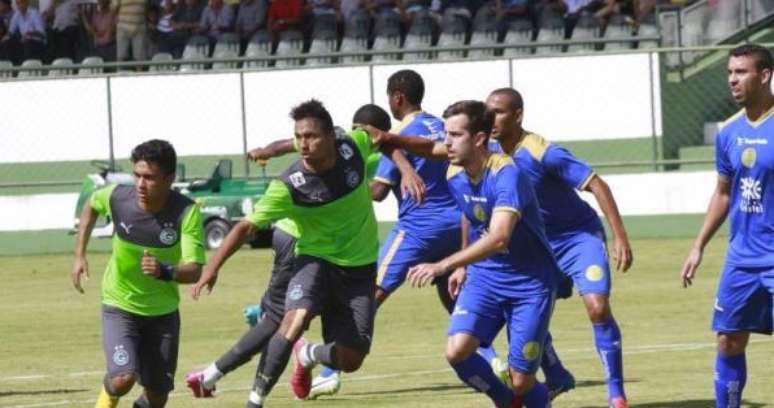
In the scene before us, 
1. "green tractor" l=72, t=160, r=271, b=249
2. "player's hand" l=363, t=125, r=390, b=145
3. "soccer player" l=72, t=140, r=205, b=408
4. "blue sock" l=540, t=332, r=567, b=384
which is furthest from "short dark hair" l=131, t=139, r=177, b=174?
"green tractor" l=72, t=160, r=271, b=249

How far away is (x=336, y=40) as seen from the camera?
3244 cm

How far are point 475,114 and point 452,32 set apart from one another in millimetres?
21481

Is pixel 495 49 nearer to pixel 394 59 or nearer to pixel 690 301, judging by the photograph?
pixel 394 59

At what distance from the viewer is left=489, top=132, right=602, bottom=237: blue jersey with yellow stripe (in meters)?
11.8

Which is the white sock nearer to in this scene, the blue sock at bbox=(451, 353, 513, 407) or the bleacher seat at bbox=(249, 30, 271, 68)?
the blue sock at bbox=(451, 353, 513, 407)

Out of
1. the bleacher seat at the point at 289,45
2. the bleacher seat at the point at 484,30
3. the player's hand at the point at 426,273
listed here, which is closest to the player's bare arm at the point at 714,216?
the player's hand at the point at 426,273

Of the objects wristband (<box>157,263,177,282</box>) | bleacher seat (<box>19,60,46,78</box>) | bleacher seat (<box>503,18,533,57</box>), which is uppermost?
bleacher seat (<box>503,18,533,57</box>)

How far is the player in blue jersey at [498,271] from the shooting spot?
10.3 m

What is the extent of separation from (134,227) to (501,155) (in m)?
2.15

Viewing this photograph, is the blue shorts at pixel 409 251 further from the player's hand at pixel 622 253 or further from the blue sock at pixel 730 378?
the blue sock at pixel 730 378

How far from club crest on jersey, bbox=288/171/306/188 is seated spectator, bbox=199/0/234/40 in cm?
2219

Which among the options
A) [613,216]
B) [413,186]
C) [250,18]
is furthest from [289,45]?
[613,216]

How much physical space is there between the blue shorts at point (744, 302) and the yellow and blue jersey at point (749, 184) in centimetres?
7

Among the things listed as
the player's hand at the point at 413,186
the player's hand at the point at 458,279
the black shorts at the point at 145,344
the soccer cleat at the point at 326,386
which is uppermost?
the player's hand at the point at 413,186
